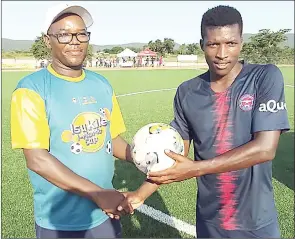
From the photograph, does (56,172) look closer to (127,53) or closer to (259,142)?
(259,142)

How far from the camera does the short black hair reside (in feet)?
8.91

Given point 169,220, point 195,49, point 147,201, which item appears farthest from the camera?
point 195,49

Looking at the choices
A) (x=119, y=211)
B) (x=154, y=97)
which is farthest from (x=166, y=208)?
(x=154, y=97)

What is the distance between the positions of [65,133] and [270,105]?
1.32 metres

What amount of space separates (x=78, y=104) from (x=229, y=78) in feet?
3.37

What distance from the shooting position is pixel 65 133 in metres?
2.79

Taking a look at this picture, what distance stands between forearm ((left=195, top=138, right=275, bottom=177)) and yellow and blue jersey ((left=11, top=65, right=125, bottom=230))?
727mm

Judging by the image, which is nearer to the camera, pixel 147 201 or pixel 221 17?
pixel 221 17

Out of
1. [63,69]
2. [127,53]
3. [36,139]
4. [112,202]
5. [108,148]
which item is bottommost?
[112,202]

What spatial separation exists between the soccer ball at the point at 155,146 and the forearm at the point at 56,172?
0.40 m

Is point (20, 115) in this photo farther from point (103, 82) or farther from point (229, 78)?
point (229, 78)

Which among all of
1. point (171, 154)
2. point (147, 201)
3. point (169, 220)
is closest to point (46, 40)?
point (171, 154)

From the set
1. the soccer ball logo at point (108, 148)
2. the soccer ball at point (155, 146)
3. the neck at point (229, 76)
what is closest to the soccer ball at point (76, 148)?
the soccer ball logo at point (108, 148)

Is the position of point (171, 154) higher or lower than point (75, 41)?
lower
